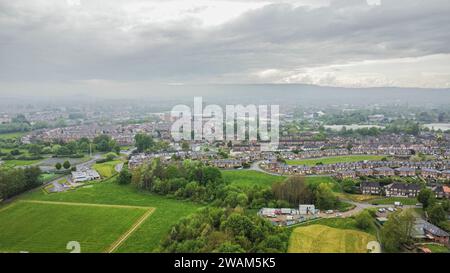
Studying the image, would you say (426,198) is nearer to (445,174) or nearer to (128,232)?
(445,174)

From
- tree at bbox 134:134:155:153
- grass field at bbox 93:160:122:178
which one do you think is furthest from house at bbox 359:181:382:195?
tree at bbox 134:134:155:153

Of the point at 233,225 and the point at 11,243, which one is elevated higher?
the point at 233,225

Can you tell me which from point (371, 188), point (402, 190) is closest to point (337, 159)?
point (371, 188)

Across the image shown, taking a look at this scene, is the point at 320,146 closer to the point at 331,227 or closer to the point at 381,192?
the point at 381,192

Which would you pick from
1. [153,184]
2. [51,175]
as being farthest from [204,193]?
[51,175]

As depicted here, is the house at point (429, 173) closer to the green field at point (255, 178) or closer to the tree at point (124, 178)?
the green field at point (255, 178)
